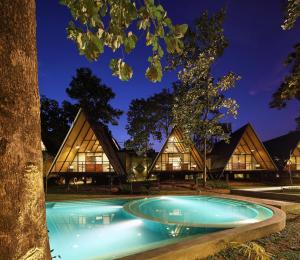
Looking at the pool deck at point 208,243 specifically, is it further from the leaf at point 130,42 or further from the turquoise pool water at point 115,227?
the leaf at point 130,42

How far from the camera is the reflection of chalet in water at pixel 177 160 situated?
71.6ft

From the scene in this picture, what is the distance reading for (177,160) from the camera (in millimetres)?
22969

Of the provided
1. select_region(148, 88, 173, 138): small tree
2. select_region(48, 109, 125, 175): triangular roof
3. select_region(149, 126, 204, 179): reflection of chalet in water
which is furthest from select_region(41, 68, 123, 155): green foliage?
select_region(149, 126, 204, 179): reflection of chalet in water

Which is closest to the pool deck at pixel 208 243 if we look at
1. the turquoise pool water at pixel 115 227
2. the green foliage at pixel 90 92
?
the turquoise pool water at pixel 115 227

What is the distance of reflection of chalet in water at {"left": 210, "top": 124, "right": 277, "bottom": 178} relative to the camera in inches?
874

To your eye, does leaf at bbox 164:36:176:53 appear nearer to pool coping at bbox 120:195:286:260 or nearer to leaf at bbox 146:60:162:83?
leaf at bbox 146:60:162:83

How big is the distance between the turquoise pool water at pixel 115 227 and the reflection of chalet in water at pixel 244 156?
35.3ft

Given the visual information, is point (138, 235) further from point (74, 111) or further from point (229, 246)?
point (74, 111)

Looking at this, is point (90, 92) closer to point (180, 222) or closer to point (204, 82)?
point (204, 82)

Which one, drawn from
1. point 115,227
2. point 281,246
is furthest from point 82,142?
point 281,246

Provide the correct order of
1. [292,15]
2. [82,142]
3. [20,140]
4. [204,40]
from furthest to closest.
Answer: [82,142] < [204,40] < [292,15] < [20,140]

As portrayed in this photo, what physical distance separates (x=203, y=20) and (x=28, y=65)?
1656cm

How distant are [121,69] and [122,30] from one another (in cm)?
35

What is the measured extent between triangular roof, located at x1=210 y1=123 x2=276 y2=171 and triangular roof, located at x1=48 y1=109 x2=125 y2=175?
296 inches
